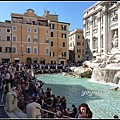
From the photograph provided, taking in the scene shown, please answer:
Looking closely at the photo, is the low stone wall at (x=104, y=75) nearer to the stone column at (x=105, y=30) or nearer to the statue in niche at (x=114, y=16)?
the stone column at (x=105, y=30)

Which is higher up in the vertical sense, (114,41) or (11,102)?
(114,41)

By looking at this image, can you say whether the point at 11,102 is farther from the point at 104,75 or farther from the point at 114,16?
the point at 114,16

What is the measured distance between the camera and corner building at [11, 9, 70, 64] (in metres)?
41.3

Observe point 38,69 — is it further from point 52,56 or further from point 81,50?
Answer: point 81,50

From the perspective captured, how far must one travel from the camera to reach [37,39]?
43688 millimetres

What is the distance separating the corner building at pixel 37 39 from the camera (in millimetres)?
41344

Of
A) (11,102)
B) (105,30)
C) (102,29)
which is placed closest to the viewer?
(11,102)

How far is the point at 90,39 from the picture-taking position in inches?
1649

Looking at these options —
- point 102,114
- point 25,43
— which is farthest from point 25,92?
point 25,43

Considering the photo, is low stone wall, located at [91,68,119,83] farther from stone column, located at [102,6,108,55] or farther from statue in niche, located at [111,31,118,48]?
stone column, located at [102,6,108,55]

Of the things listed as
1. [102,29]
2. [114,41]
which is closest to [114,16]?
[102,29]

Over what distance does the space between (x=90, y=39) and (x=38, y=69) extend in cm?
1446

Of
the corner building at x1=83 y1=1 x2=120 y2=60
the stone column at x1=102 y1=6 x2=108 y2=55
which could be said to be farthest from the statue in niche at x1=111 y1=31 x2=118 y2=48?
the stone column at x1=102 y1=6 x2=108 y2=55

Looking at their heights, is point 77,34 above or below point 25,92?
above
